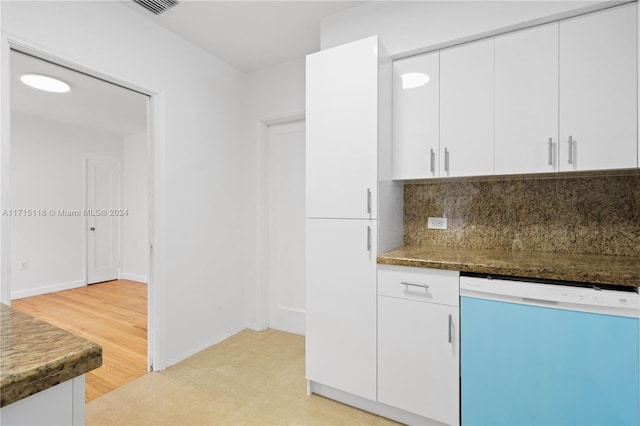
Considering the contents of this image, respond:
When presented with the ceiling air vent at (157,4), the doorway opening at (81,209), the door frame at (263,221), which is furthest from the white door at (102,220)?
the ceiling air vent at (157,4)

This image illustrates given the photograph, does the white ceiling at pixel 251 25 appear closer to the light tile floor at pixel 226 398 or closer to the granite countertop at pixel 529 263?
the granite countertop at pixel 529 263

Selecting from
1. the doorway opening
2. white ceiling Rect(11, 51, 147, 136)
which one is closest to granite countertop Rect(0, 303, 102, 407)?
the doorway opening

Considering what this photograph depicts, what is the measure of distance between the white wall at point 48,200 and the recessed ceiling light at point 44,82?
1.82 m

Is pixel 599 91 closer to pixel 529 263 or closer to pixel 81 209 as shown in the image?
pixel 529 263

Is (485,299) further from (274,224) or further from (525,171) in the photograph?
(274,224)

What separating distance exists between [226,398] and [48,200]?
4.45 metres

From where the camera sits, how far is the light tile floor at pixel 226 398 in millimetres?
1868

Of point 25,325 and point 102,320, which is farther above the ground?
point 25,325

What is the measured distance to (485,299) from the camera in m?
1.60

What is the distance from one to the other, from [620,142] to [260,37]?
8.08 ft

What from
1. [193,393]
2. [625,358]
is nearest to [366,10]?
[625,358]

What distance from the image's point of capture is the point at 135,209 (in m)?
5.45

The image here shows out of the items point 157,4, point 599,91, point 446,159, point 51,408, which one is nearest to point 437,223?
point 446,159

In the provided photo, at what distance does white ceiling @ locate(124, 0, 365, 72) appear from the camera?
219 cm
